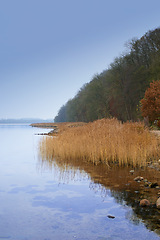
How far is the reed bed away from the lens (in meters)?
9.57

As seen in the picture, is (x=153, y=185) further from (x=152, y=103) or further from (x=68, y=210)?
(x=152, y=103)

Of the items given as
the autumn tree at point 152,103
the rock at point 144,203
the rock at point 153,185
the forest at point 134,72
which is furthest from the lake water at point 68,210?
the forest at point 134,72

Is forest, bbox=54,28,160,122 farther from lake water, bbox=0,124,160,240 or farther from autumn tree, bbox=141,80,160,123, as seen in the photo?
lake water, bbox=0,124,160,240

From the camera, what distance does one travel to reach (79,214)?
511 cm

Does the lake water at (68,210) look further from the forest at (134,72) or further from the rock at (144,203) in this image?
the forest at (134,72)

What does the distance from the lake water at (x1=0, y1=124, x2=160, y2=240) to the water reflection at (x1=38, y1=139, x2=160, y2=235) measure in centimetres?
2

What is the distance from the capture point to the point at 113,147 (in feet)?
32.5

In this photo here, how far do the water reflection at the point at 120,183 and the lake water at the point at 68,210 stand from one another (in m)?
0.02

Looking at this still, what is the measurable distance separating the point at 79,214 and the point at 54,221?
1.93 ft

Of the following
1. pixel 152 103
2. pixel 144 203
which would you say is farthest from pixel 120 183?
pixel 152 103

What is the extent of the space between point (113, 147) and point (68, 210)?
192 inches

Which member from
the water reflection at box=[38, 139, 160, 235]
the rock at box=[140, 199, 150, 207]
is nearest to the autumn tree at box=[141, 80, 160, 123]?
the water reflection at box=[38, 139, 160, 235]

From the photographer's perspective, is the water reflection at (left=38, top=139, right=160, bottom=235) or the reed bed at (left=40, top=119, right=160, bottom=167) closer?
the water reflection at (left=38, top=139, right=160, bottom=235)

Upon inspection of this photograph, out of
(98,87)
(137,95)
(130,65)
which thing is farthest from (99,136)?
(98,87)
